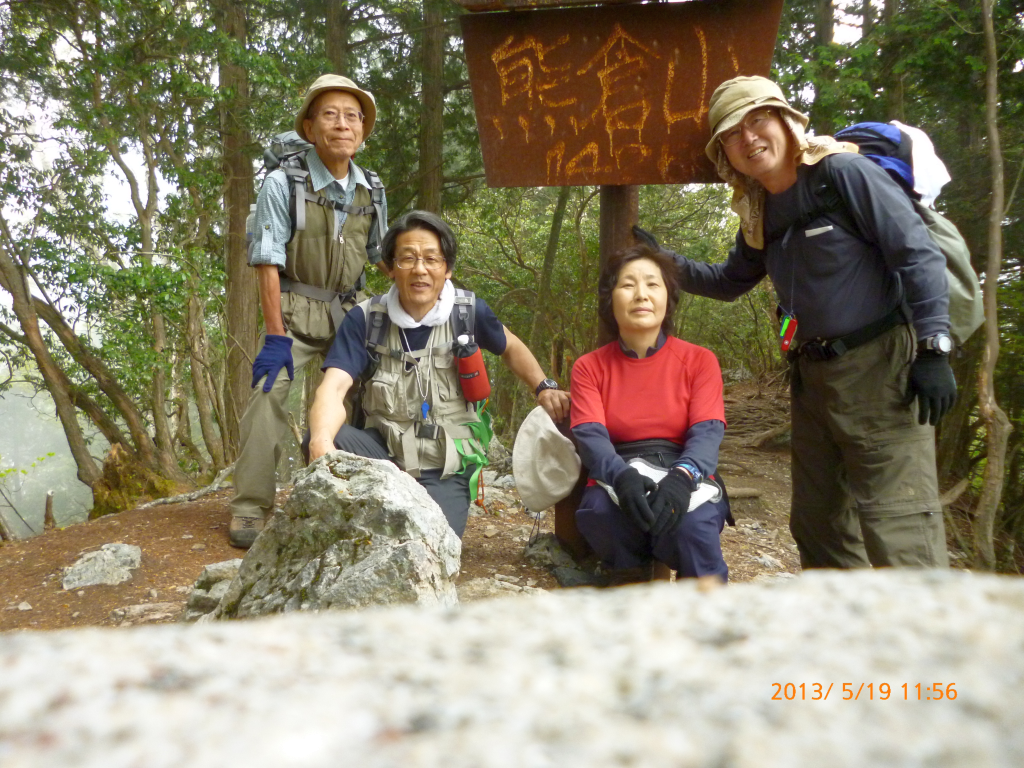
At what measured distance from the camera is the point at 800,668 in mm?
625

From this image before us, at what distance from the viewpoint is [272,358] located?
3.68 m

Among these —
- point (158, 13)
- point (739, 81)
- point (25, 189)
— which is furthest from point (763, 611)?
point (25, 189)

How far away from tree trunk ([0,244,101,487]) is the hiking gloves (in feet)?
18.3

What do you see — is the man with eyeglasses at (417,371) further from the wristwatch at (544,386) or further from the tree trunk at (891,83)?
the tree trunk at (891,83)

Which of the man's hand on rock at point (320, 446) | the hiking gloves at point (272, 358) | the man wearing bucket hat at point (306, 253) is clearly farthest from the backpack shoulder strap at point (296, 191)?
the man's hand on rock at point (320, 446)

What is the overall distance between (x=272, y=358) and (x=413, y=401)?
0.83 meters

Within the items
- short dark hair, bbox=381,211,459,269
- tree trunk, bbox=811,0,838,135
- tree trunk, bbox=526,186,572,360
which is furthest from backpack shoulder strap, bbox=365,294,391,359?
tree trunk, bbox=526,186,572,360

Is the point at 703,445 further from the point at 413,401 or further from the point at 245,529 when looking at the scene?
the point at 245,529

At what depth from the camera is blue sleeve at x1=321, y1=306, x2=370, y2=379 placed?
3266mm

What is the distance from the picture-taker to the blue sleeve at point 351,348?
3.27 metres

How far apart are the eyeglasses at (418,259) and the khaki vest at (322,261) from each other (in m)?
0.69

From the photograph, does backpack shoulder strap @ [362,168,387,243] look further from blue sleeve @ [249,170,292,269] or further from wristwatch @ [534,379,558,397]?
wristwatch @ [534,379,558,397]

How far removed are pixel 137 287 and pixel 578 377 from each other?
601cm

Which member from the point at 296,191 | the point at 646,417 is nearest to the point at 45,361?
the point at 296,191
